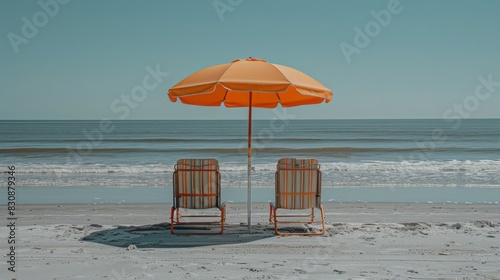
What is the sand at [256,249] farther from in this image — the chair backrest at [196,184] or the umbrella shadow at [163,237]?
the chair backrest at [196,184]

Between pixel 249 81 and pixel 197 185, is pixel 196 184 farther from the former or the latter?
pixel 249 81

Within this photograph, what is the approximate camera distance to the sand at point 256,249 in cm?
471

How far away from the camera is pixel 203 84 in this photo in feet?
18.9

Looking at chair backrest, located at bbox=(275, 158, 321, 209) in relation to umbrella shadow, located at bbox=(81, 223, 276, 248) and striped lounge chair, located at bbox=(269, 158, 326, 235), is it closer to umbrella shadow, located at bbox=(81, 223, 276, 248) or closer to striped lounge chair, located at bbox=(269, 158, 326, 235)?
striped lounge chair, located at bbox=(269, 158, 326, 235)

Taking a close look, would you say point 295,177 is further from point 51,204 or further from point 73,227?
point 51,204

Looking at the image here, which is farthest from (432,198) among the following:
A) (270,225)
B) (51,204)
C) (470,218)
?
(51,204)

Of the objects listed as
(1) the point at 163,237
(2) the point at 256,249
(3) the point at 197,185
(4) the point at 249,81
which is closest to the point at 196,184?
(3) the point at 197,185

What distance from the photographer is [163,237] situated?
6281 mm

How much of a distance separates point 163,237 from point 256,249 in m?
1.33

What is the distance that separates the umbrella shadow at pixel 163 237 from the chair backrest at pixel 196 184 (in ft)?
1.42

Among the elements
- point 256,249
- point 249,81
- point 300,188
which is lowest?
point 256,249

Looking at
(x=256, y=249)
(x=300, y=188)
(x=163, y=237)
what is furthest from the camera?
(x=300, y=188)

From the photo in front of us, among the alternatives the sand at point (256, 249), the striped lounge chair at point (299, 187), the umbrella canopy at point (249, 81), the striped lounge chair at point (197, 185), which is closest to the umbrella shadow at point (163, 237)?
the sand at point (256, 249)

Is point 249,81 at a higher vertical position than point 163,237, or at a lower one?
higher
